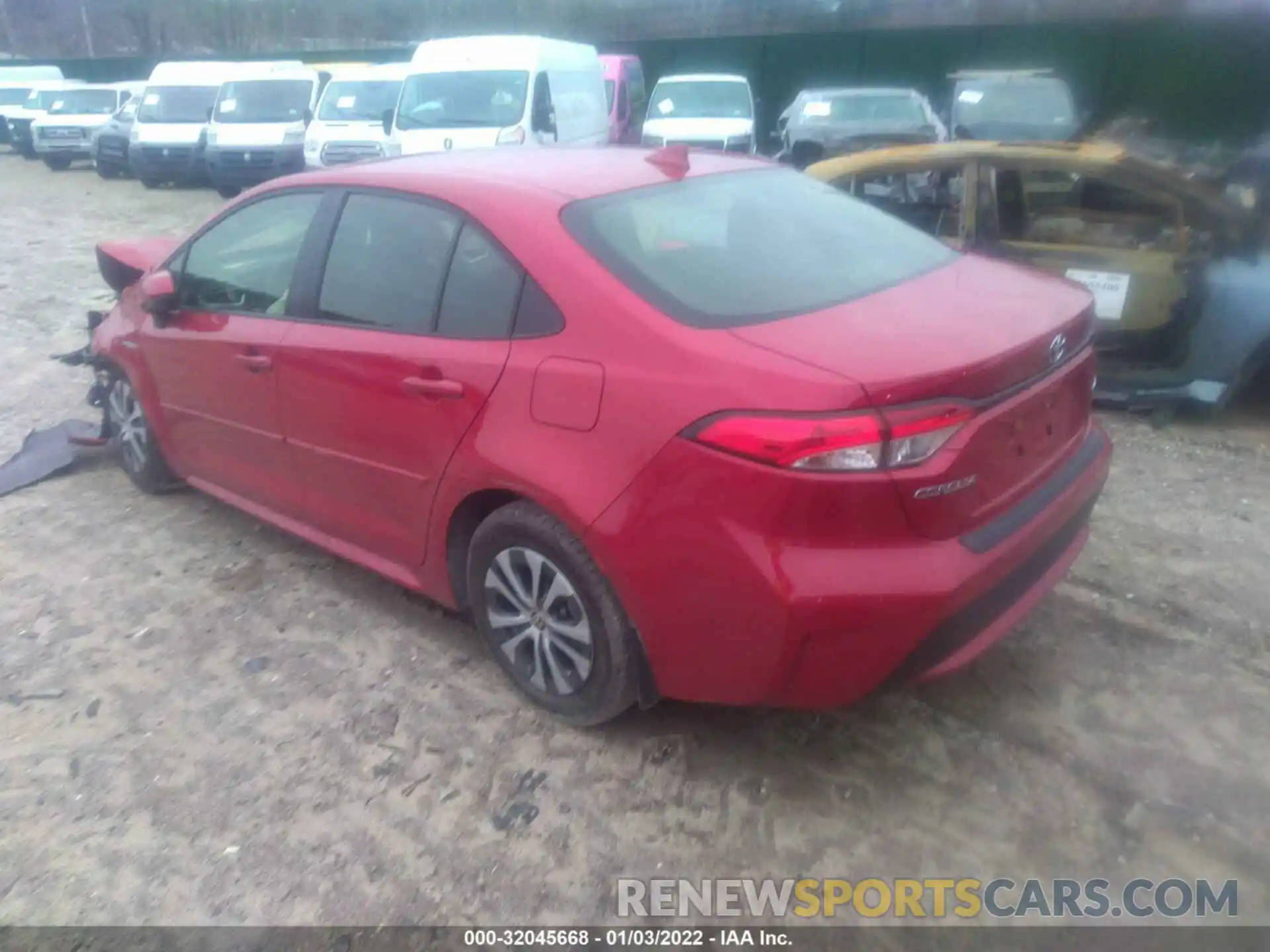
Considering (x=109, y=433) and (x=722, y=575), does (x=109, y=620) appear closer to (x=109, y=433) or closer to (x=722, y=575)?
(x=109, y=433)

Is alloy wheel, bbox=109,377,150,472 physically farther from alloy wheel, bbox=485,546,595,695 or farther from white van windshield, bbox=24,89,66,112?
white van windshield, bbox=24,89,66,112

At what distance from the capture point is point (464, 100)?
11797 millimetres

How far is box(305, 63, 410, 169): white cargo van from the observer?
1381cm

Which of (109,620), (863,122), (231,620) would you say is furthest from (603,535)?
(863,122)

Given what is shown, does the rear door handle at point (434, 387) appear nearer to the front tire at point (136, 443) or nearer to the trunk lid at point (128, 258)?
the front tire at point (136, 443)

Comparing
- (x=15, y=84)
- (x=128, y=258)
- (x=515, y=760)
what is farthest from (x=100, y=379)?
(x=15, y=84)

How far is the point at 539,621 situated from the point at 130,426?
2849 millimetres

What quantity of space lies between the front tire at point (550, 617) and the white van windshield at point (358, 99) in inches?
501

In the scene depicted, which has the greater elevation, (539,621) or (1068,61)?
(1068,61)

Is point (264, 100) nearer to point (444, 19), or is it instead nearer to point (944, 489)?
point (944, 489)

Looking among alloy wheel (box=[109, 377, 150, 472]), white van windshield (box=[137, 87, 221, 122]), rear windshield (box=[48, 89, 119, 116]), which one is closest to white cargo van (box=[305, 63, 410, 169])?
white van windshield (box=[137, 87, 221, 122])

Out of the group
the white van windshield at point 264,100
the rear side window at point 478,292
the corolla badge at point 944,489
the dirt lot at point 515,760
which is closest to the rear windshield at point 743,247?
the rear side window at point 478,292

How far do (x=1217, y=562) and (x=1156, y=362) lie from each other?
1.64 m

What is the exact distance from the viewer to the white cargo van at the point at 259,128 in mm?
15477
